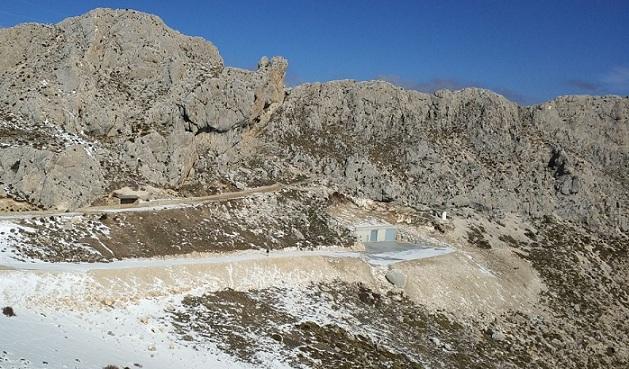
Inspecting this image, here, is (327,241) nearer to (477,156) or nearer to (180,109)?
(180,109)

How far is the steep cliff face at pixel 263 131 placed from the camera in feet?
187

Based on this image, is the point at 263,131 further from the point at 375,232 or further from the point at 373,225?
the point at 375,232

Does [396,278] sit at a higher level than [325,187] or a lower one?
lower

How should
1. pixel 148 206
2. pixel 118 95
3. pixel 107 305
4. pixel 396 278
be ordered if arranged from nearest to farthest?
pixel 107 305 → pixel 396 278 → pixel 148 206 → pixel 118 95

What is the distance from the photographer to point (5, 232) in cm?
3675

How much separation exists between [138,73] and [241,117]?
46.3 ft

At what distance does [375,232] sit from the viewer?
62000mm

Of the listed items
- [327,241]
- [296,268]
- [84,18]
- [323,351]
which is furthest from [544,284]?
[84,18]

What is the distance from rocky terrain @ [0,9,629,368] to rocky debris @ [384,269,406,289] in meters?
0.47

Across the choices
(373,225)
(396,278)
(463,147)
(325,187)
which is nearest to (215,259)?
(396,278)

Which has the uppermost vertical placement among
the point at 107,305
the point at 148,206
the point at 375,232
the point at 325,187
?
the point at 325,187

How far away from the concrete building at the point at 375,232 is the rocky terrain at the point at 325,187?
2.05 m

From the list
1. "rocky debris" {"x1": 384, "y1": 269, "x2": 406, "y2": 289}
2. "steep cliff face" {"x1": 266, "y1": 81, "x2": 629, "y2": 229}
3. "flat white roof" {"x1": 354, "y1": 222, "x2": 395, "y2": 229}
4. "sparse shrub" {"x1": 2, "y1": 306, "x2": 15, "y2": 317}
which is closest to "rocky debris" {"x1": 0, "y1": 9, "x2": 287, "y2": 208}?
"steep cliff face" {"x1": 266, "y1": 81, "x2": 629, "y2": 229}

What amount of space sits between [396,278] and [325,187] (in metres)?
23.0
